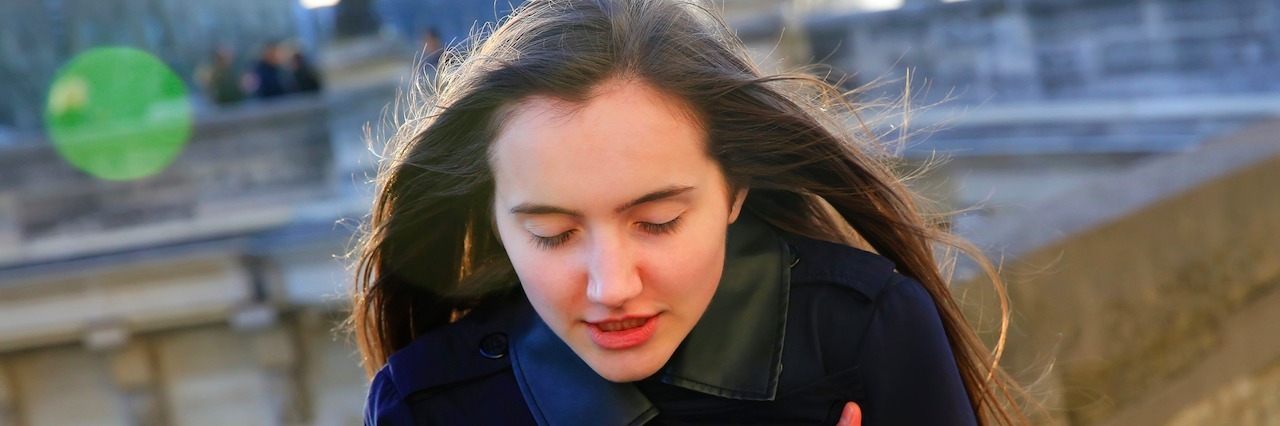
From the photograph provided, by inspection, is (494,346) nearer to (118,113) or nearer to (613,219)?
(613,219)

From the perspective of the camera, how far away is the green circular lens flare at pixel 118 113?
9.89 meters

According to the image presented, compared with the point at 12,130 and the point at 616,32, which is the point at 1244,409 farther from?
the point at 12,130

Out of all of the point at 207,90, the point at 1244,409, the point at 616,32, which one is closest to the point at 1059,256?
the point at 1244,409

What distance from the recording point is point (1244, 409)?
386 centimetres

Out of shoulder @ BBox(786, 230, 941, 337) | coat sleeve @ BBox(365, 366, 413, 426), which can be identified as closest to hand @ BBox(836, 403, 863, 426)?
shoulder @ BBox(786, 230, 941, 337)

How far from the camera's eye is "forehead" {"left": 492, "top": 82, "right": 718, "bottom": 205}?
Result: 1.69 metres

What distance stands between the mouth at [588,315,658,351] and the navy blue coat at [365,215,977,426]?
0.35 ft

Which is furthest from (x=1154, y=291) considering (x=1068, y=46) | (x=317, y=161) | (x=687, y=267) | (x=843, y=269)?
(x=317, y=161)

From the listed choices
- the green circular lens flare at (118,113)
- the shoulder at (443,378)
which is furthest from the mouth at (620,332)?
the green circular lens flare at (118,113)

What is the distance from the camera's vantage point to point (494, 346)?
6.48 ft

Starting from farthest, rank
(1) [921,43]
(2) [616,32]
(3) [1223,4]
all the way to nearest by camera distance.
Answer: (1) [921,43] < (3) [1223,4] < (2) [616,32]

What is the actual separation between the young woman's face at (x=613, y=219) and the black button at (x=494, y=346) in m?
0.18

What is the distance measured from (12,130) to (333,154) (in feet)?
14.6

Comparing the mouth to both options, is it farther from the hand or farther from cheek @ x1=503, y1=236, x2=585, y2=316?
the hand
